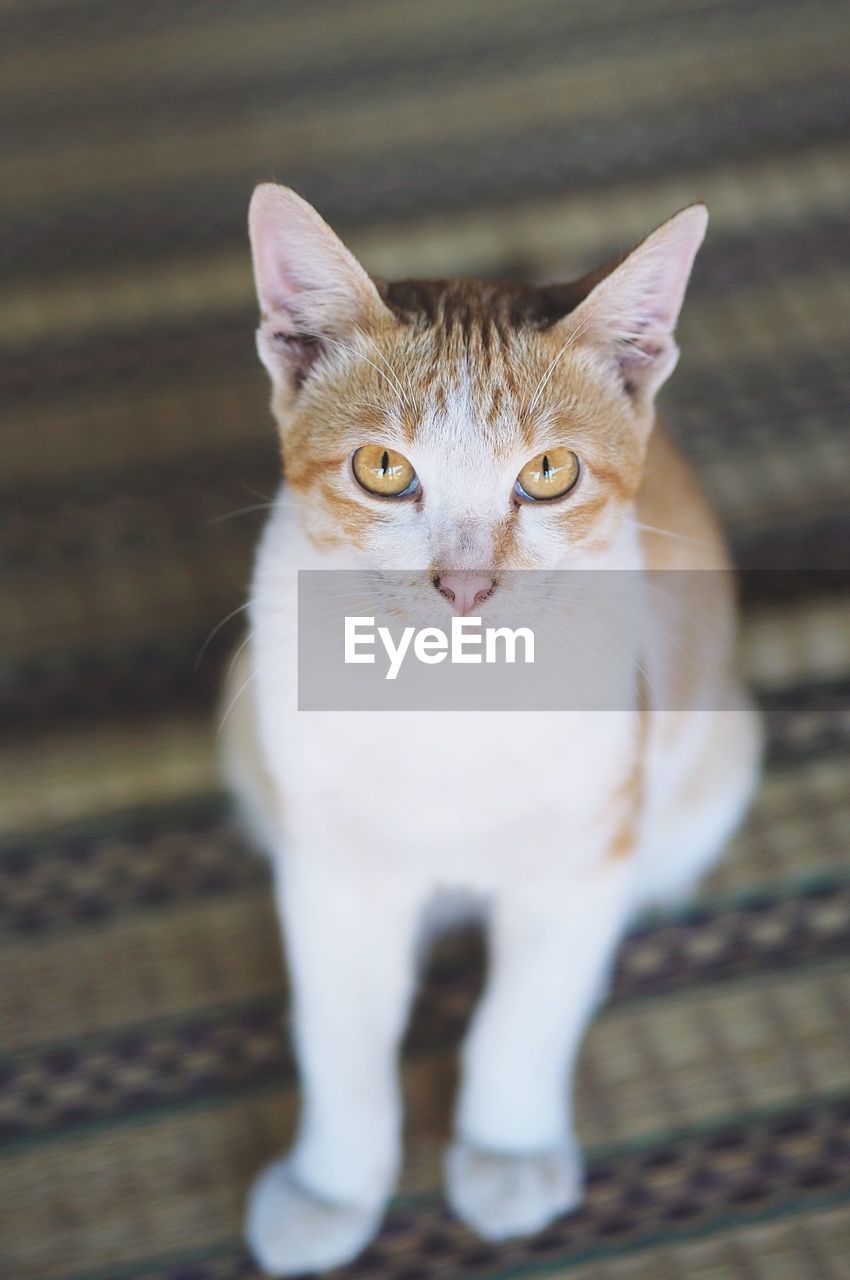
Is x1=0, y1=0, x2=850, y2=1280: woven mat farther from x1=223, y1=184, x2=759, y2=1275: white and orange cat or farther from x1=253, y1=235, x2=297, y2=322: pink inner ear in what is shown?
x1=253, y1=235, x2=297, y2=322: pink inner ear

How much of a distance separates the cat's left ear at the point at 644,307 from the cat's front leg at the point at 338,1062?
46 centimetres

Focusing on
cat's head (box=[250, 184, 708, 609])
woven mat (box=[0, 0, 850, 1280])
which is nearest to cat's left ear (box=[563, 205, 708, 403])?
cat's head (box=[250, 184, 708, 609])

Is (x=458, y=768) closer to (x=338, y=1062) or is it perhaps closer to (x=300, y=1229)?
(x=338, y=1062)

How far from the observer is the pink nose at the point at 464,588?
31.6 inches

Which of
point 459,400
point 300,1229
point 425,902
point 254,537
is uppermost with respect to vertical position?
point 459,400

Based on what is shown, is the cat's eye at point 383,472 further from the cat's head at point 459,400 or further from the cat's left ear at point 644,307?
the cat's left ear at point 644,307

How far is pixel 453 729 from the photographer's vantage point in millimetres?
891

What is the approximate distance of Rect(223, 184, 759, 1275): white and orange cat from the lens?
32.6 inches

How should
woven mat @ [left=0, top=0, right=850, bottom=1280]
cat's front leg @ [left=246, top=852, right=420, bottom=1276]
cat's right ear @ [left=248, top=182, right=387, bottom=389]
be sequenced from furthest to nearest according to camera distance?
woven mat @ [left=0, top=0, right=850, bottom=1280], cat's front leg @ [left=246, top=852, right=420, bottom=1276], cat's right ear @ [left=248, top=182, right=387, bottom=389]

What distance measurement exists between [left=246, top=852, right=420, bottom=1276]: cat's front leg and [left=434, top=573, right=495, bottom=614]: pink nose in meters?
0.27

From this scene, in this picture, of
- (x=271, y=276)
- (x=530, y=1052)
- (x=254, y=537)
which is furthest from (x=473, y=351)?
(x=254, y=537)

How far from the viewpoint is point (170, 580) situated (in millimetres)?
1469

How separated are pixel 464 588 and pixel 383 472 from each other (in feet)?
0.35

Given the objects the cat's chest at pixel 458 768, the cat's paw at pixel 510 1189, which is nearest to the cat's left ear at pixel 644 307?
the cat's chest at pixel 458 768
